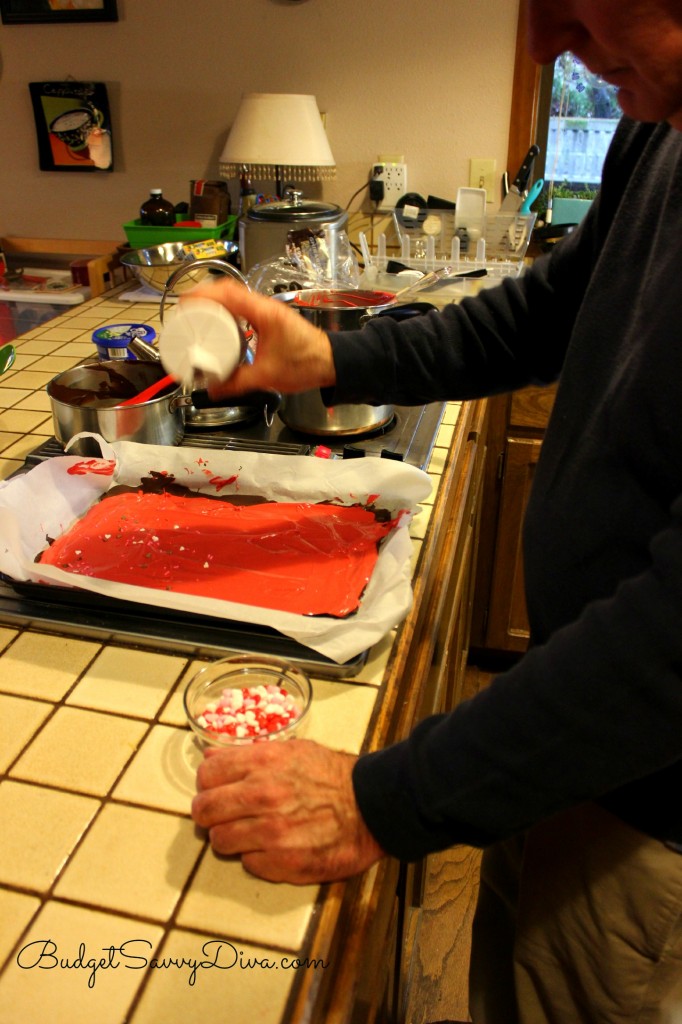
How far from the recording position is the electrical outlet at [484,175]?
7.06 ft

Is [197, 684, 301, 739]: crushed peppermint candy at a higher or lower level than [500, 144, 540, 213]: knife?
lower

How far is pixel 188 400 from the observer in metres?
1.21

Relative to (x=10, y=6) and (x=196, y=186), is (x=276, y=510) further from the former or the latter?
(x=10, y=6)

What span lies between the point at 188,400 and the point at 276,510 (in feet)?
0.98

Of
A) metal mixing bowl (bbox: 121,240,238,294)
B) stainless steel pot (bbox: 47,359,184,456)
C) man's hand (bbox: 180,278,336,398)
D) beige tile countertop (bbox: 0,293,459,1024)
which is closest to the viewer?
beige tile countertop (bbox: 0,293,459,1024)

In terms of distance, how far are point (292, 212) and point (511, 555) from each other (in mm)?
970

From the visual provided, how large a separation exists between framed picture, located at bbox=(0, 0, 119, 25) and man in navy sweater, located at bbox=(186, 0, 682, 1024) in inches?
67.6

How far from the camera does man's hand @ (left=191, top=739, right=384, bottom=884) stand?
0.58 m

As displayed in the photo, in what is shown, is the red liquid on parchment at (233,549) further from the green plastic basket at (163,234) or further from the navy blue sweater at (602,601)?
the green plastic basket at (163,234)

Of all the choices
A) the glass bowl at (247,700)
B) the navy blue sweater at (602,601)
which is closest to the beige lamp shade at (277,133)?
the navy blue sweater at (602,601)

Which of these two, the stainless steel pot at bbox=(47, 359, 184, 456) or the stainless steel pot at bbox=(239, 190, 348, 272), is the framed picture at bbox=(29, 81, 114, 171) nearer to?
the stainless steel pot at bbox=(239, 190, 348, 272)

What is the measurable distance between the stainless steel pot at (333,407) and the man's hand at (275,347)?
0.20m

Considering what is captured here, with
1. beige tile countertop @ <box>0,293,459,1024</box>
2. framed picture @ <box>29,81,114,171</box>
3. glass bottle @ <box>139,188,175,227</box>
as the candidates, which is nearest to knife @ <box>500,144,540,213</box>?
glass bottle @ <box>139,188,175,227</box>

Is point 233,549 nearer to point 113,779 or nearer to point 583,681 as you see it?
point 113,779
